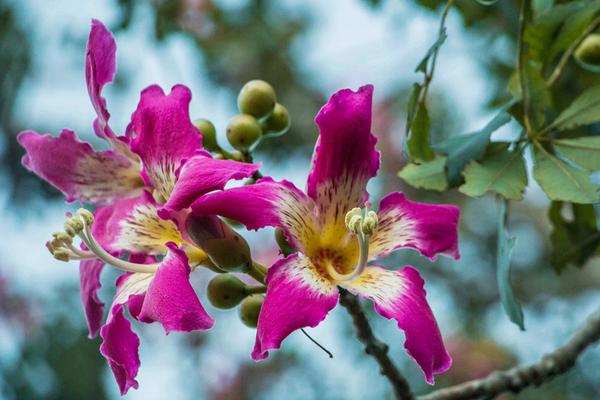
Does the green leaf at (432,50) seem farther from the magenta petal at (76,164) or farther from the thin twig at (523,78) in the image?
the magenta petal at (76,164)

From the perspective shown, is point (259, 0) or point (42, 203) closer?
point (259, 0)

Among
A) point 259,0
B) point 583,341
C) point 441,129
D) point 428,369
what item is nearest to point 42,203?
point 259,0

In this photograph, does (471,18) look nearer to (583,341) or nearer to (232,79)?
(583,341)

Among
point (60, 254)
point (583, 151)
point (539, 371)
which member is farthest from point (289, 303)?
point (539, 371)

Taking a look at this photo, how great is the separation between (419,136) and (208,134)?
344 mm

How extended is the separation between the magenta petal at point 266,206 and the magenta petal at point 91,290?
0.28 m

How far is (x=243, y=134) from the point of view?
1340 millimetres

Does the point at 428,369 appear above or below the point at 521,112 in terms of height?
below

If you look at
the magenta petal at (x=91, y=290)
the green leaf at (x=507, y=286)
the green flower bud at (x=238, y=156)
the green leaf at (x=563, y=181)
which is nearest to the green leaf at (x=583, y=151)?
the green leaf at (x=563, y=181)

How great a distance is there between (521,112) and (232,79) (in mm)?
2629

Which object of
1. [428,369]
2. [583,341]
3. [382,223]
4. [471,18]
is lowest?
[583,341]

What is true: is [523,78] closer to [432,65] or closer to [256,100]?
[432,65]

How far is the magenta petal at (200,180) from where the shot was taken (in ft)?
3.47

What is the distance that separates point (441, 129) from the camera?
3.95 meters
